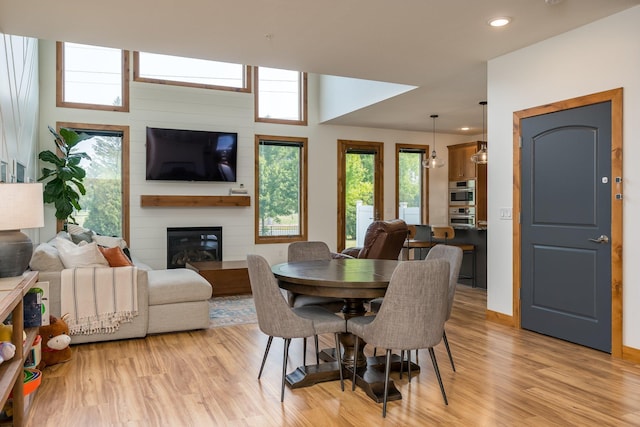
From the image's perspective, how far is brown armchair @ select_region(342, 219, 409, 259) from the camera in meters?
5.45

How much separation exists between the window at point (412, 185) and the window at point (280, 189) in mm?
1929

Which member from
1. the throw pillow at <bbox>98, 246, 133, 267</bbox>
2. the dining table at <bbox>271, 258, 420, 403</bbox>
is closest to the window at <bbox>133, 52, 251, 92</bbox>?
the throw pillow at <bbox>98, 246, 133, 267</bbox>

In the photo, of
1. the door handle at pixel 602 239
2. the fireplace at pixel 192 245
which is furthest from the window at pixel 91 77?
the door handle at pixel 602 239

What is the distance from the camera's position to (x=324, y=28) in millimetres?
4012

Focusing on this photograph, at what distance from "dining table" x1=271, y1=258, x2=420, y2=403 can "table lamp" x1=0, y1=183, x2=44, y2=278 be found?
4.79ft

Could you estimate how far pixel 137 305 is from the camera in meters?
4.22

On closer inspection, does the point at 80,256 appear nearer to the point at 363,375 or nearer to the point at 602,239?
the point at 363,375

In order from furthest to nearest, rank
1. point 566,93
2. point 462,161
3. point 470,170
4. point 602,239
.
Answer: point 462,161, point 470,170, point 566,93, point 602,239

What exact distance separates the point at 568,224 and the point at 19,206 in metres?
4.07

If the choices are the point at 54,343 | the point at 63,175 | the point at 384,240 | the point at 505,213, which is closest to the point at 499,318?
the point at 505,213

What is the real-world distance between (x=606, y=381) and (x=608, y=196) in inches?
56.2

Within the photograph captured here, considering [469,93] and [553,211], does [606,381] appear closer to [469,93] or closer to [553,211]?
[553,211]

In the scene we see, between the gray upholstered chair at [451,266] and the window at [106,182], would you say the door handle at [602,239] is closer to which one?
the gray upholstered chair at [451,266]

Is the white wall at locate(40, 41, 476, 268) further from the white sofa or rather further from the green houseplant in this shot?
the white sofa
